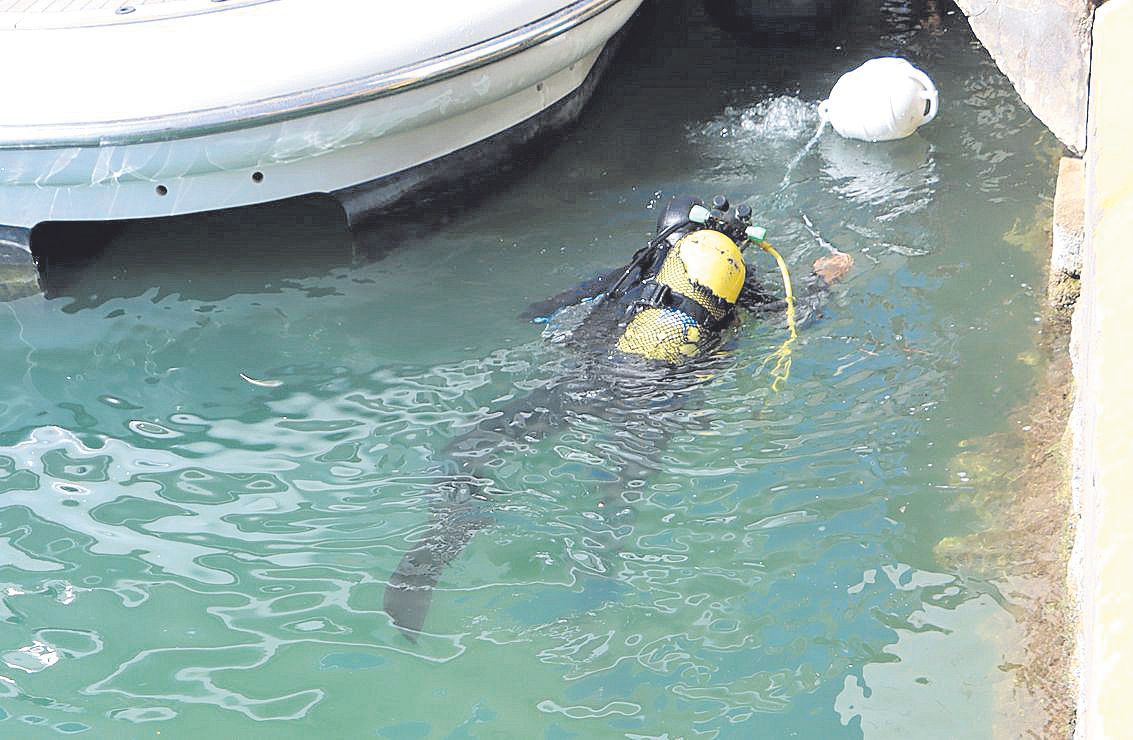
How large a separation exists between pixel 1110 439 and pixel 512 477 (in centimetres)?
273

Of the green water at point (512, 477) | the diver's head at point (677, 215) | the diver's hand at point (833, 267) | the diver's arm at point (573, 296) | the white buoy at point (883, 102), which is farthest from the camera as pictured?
the white buoy at point (883, 102)

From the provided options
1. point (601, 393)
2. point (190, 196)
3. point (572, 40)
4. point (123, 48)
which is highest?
point (572, 40)

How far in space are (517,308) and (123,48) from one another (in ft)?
6.26

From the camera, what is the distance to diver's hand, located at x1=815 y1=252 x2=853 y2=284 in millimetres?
4523

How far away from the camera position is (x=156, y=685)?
3123 millimetres

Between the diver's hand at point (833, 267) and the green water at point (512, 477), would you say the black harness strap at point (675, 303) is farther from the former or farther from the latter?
the diver's hand at point (833, 267)

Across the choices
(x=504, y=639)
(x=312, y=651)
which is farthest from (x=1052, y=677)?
(x=312, y=651)

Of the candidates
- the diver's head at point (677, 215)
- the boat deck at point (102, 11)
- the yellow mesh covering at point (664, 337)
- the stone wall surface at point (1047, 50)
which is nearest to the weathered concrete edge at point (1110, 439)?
the stone wall surface at point (1047, 50)

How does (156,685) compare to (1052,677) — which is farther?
(156,685)

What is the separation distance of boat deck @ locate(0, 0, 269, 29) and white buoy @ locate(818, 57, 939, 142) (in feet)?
9.47

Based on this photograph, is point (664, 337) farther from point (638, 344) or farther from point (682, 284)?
point (682, 284)

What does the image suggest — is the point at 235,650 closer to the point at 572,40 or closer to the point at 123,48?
the point at 123,48

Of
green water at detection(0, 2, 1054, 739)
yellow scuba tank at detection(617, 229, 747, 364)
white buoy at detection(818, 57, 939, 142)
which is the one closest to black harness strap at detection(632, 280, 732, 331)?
yellow scuba tank at detection(617, 229, 747, 364)

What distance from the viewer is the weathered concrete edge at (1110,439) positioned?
0.97 metres
